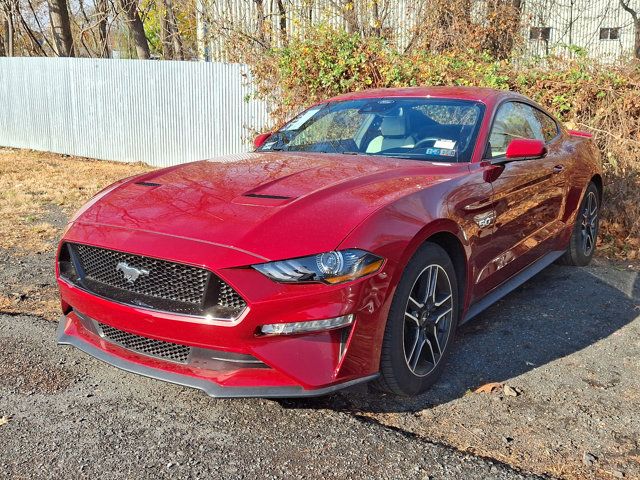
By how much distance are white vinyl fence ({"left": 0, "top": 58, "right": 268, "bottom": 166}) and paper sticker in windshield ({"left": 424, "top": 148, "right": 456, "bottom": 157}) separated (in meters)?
6.95

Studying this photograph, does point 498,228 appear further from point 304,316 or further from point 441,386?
point 304,316

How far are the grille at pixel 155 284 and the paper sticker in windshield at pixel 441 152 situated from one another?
181cm

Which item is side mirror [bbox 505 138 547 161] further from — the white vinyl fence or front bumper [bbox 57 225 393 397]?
the white vinyl fence

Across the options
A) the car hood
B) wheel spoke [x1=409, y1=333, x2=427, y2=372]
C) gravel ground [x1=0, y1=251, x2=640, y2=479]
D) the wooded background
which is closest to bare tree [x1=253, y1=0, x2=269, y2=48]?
the wooded background

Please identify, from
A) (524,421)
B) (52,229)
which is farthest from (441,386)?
(52,229)

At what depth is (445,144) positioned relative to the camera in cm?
399

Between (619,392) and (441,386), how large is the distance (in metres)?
0.93

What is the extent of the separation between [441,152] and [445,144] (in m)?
0.08

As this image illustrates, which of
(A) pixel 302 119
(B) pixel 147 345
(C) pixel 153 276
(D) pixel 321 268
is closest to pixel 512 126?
(A) pixel 302 119

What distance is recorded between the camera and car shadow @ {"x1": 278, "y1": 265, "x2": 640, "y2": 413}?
10.7ft

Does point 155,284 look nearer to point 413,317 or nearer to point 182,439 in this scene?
point 182,439

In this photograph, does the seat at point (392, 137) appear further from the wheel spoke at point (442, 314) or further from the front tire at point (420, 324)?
the wheel spoke at point (442, 314)

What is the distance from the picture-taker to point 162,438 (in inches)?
113

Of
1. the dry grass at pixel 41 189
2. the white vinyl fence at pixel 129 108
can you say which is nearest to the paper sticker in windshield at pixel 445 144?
the dry grass at pixel 41 189
